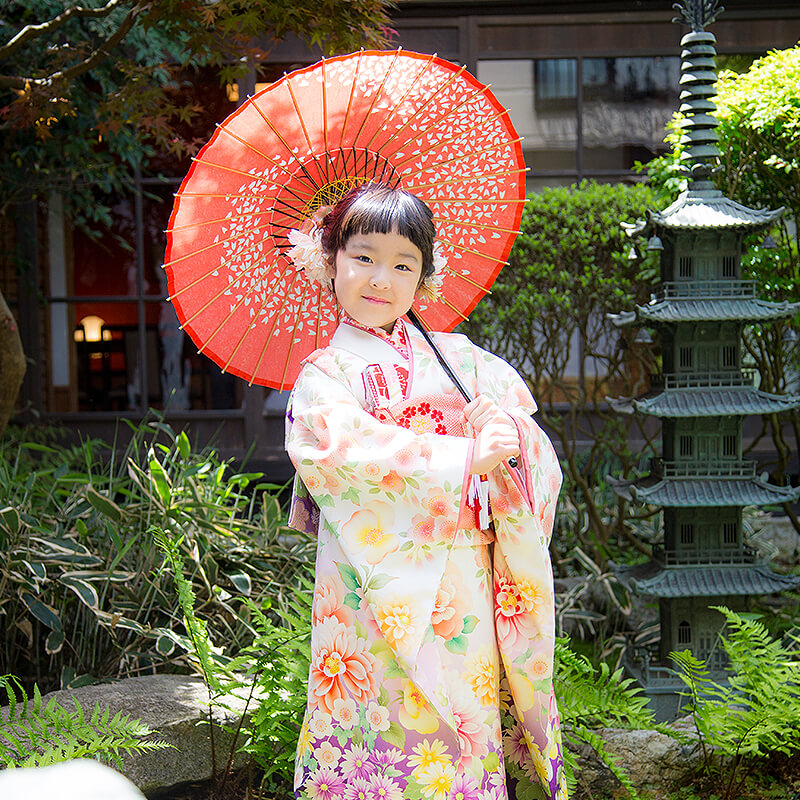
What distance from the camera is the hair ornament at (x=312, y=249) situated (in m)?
2.22

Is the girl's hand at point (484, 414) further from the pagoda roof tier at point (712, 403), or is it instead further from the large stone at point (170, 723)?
the pagoda roof tier at point (712, 403)

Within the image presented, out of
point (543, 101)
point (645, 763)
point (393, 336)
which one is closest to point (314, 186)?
point (393, 336)

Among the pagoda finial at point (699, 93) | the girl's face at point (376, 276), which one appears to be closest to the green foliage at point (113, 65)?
the pagoda finial at point (699, 93)

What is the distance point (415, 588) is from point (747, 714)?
1.40 m

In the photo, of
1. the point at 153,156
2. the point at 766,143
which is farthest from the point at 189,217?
the point at 153,156

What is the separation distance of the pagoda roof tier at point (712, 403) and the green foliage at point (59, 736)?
7.06 ft

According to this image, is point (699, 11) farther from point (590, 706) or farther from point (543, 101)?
point (543, 101)

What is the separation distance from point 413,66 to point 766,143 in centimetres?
220

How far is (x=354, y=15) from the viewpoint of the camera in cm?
327

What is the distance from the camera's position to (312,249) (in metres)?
2.21

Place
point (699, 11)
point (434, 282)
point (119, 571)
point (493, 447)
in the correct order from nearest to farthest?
point (493, 447) < point (434, 282) < point (699, 11) < point (119, 571)

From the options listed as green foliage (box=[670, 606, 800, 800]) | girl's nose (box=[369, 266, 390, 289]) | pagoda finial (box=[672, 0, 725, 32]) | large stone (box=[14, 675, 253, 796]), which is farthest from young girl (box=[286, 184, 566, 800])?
pagoda finial (box=[672, 0, 725, 32])

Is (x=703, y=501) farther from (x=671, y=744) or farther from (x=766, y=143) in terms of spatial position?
(x=766, y=143)

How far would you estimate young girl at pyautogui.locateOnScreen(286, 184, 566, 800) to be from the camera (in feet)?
6.23
